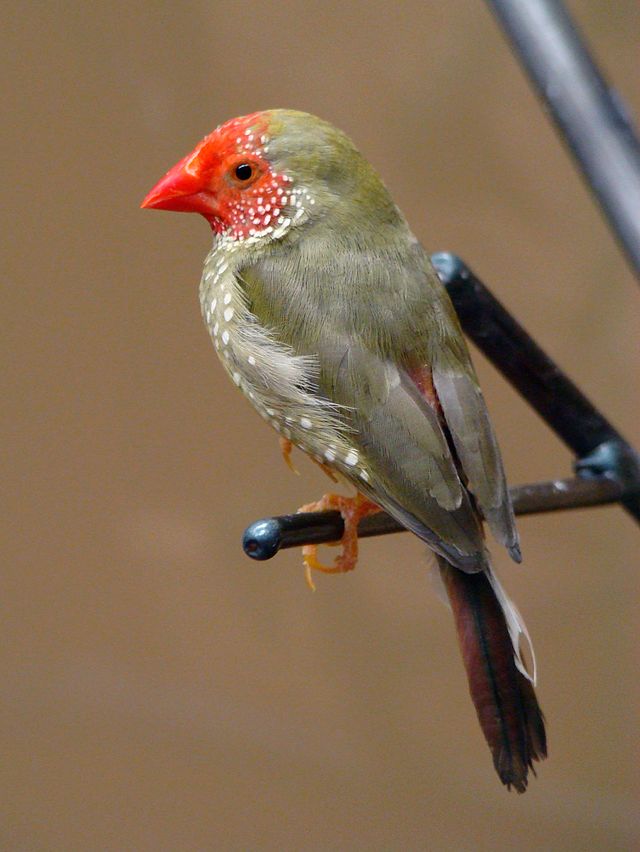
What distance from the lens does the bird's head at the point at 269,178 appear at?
0.89 m

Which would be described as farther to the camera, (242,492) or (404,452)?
(242,492)

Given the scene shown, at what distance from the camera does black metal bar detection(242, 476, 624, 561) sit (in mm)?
734

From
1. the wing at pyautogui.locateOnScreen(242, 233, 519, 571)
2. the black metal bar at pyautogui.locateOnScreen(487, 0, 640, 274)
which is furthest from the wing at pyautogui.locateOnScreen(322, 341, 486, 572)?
the black metal bar at pyautogui.locateOnScreen(487, 0, 640, 274)

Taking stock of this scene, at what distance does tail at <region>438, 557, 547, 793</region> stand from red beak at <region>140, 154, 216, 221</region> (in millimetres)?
421

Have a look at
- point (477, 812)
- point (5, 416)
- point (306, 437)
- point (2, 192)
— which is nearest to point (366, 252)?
point (306, 437)

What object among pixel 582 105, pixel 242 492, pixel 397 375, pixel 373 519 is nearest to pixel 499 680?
pixel 373 519

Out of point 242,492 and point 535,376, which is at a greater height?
point 242,492

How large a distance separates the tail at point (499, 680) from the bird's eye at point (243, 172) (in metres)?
0.41

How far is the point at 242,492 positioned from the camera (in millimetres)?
1980

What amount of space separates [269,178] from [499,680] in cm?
48

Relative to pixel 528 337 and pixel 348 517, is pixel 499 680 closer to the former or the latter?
pixel 348 517

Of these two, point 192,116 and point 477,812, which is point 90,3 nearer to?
point 192,116

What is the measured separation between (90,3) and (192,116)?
24 cm

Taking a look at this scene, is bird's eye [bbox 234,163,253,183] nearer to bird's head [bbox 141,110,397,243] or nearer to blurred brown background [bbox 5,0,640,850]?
bird's head [bbox 141,110,397,243]
